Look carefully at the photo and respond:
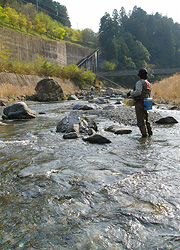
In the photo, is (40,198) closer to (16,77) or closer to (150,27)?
(16,77)

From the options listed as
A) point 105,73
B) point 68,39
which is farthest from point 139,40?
point 105,73

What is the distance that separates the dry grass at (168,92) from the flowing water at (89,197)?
1112 centimetres

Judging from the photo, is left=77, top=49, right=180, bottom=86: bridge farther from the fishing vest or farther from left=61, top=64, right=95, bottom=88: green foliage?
the fishing vest

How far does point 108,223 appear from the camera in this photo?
2016mm

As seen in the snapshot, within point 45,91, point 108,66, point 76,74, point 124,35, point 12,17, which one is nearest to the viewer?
point 45,91

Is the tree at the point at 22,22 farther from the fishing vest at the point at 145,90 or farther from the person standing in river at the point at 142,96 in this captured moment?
the fishing vest at the point at 145,90

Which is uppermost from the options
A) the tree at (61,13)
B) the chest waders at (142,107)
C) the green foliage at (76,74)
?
the tree at (61,13)

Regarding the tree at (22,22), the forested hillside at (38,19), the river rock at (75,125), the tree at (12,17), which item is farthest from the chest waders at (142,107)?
the tree at (22,22)

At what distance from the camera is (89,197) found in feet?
8.17

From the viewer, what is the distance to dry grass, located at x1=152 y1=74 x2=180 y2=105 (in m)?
14.5

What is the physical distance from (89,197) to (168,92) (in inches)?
576

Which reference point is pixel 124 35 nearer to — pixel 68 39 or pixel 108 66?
pixel 68 39

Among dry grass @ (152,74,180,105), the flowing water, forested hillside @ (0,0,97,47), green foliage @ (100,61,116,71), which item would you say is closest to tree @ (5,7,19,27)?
forested hillside @ (0,0,97,47)

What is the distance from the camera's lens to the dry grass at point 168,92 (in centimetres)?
1452
